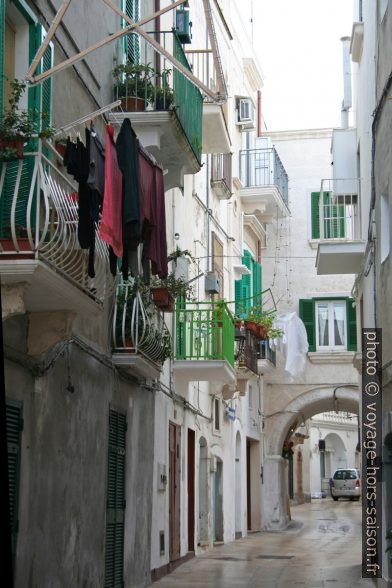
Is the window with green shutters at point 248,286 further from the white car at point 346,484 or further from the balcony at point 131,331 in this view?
the white car at point 346,484

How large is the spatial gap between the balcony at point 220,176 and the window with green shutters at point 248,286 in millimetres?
2825

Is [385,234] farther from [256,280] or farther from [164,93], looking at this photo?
[256,280]

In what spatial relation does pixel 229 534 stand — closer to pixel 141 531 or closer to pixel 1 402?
pixel 141 531

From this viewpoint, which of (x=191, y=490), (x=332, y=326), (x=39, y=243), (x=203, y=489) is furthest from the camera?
(x=332, y=326)

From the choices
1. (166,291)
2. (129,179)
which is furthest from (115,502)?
(129,179)

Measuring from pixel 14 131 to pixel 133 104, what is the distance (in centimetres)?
504

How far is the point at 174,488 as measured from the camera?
18609 millimetres

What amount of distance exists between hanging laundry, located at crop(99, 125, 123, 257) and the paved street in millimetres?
7639

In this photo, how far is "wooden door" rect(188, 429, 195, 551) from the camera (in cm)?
2045

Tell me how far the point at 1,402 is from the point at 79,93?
799cm

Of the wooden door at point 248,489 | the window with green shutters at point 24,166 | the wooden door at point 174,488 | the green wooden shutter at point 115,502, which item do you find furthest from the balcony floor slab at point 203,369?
the wooden door at point 248,489

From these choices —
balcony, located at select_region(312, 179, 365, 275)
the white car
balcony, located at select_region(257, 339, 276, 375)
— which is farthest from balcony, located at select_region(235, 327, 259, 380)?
the white car

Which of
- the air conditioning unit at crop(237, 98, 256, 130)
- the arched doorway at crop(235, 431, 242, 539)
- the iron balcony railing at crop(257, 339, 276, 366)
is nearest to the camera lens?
the arched doorway at crop(235, 431, 242, 539)

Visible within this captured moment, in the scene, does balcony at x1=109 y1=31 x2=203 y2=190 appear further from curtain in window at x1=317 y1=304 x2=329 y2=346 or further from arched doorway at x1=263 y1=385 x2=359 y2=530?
arched doorway at x1=263 y1=385 x2=359 y2=530
